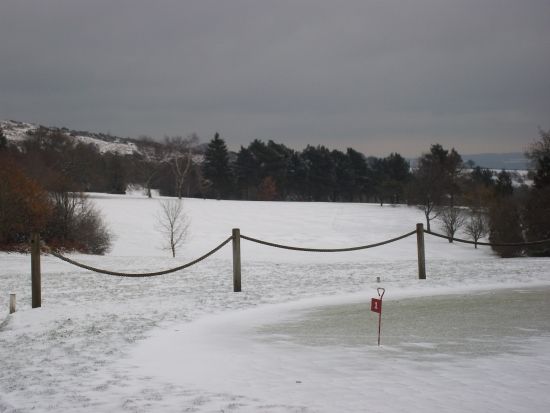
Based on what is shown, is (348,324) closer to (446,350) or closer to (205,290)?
(446,350)

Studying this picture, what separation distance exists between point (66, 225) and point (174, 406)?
38300 millimetres

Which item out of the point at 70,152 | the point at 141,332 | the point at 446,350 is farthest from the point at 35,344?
the point at 70,152

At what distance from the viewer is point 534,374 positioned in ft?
18.4

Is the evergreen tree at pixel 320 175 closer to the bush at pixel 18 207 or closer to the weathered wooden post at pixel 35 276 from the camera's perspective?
the bush at pixel 18 207

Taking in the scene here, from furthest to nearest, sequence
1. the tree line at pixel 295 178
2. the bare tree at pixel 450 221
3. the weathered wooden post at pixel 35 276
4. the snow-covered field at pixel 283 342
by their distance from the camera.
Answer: the bare tree at pixel 450 221 → the tree line at pixel 295 178 → the weathered wooden post at pixel 35 276 → the snow-covered field at pixel 283 342

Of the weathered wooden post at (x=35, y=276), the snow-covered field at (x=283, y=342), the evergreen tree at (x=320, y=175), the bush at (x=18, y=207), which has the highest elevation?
the evergreen tree at (x=320, y=175)

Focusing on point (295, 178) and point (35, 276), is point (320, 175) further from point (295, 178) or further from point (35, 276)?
point (35, 276)

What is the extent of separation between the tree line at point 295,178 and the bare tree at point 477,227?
0.34ft

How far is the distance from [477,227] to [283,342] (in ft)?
182

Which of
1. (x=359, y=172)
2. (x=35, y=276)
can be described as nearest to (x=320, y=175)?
(x=359, y=172)

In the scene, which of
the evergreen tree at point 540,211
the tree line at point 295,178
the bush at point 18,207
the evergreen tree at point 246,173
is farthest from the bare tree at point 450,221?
the evergreen tree at point 246,173

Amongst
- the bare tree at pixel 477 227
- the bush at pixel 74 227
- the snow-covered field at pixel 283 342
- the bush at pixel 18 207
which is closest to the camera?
the snow-covered field at pixel 283 342

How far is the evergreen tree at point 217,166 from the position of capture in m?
106

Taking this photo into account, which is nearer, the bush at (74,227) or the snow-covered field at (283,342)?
the snow-covered field at (283,342)
